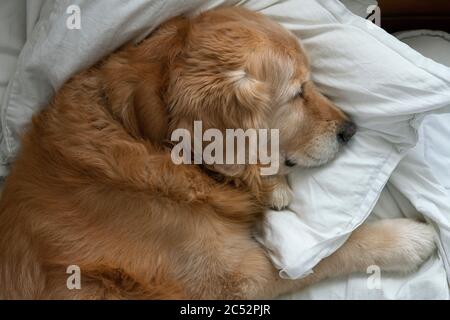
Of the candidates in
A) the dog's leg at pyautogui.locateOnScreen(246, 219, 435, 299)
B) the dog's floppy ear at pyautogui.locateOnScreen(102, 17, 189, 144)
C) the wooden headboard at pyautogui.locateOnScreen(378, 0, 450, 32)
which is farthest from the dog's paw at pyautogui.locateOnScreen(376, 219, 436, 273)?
the wooden headboard at pyautogui.locateOnScreen(378, 0, 450, 32)

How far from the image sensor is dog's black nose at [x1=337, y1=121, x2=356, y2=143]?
1605mm

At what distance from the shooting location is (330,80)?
1646 mm

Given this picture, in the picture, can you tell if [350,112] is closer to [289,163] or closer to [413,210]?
[289,163]

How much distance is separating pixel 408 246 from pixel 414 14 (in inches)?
37.9

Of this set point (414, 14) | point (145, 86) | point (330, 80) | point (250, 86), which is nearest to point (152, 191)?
point (145, 86)

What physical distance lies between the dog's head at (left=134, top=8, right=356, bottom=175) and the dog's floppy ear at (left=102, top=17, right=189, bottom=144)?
0.01 meters

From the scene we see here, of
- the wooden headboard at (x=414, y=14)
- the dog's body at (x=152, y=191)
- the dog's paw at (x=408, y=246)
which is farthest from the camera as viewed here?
the wooden headboard at (x=414, y=14)

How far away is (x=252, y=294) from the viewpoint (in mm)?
1525

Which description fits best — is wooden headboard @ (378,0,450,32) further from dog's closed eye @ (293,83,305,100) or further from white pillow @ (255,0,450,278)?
dog's closed eye @ (293,83,305,100)

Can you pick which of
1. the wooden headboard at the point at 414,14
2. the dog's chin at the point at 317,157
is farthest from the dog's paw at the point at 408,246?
the wooden headboard at the point at 414,14

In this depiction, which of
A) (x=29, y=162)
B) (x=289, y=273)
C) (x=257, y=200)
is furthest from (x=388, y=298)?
(x=29, y=162)

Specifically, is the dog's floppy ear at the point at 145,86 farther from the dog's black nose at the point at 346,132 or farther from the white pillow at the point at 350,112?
the dog's black nose at the point at 346,132

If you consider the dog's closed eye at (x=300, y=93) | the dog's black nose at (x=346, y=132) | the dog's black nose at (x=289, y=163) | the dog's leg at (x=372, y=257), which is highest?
the dog's closed eye at (x=300, y=93)

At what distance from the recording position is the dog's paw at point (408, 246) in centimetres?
157
